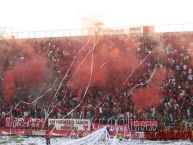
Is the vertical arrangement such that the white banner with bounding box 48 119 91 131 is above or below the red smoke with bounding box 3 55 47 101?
below

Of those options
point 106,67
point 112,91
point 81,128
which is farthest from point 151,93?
point 81,128

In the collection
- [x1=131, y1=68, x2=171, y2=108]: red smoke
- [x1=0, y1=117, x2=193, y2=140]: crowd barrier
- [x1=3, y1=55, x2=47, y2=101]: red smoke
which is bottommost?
[x1=0, y1=117, x2=193, y2=140]: crowd barrier

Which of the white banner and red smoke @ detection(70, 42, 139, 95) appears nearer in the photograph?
the white banner

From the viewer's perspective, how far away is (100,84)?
35.7 metres

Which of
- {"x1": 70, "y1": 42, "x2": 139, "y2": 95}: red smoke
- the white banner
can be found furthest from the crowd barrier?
{"x1": 70, "y1": 42, "x2": 139, "y2": 95}: red smoke

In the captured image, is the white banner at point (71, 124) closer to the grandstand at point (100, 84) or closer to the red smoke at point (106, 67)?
the grandstand at point (100, 84)

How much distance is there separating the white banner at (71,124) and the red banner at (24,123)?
725mm

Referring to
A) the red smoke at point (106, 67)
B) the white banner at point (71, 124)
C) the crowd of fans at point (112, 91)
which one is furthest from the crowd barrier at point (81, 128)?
the red smoke at point (106, 67)

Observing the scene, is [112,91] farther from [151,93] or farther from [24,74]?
[24,74]

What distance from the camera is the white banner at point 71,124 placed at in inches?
1253

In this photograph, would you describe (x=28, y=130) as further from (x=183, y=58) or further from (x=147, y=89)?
(x=183, y=58)

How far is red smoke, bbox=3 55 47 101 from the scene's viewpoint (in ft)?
126

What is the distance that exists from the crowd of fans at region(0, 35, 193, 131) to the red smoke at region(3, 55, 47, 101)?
47 centimetres

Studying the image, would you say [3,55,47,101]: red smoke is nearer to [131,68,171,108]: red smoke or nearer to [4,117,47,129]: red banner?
[4,117,47,129]: red banner
